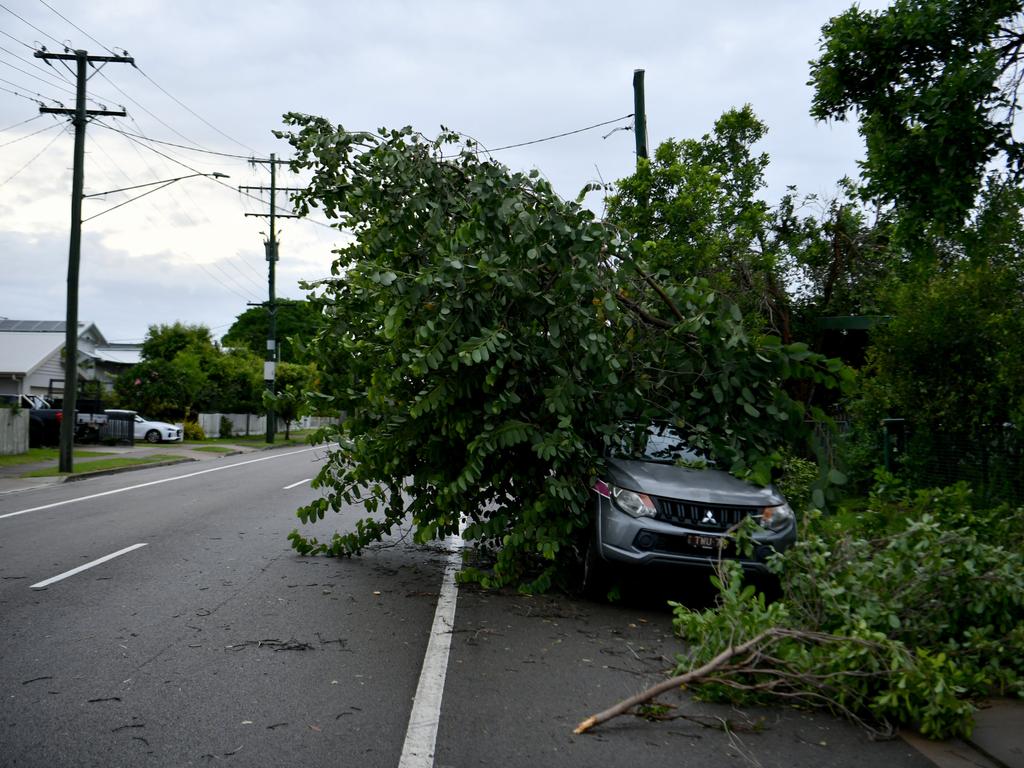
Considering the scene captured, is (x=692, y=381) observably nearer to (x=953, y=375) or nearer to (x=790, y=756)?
(x=790, y=756)

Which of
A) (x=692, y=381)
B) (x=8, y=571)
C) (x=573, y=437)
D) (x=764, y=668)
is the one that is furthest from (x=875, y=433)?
(x=8, y=571)

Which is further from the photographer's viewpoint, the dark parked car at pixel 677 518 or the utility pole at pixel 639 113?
the utility pole at pixel 639 113

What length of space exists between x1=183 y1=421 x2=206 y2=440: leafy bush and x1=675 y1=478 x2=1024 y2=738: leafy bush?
128ft

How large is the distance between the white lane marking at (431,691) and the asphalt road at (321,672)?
31 mm

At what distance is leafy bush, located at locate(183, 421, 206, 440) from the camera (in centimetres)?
4231

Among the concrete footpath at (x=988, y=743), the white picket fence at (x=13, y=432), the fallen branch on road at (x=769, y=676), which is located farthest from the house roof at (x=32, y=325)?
the concrete footpath at (x=988, y=743)

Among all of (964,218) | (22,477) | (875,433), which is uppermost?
(964,218)

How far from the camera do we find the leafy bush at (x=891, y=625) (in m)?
5.25

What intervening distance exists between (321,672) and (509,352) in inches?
120

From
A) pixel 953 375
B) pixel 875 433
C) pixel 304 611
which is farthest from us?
pixel 875 433

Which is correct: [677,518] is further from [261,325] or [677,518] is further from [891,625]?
[261,325]

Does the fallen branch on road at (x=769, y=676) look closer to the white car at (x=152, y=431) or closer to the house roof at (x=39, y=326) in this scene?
the white car at (x=152, y=431)

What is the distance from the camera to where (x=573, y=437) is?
7781mm

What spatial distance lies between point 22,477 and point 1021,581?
2118 centimetres
